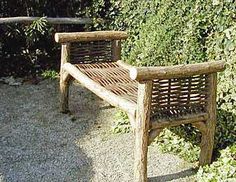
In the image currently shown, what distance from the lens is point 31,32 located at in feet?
18.9

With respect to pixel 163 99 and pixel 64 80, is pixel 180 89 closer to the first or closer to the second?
pixel 163 99

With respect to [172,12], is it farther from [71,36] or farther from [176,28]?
[71,36]

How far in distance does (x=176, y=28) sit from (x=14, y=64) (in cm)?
254

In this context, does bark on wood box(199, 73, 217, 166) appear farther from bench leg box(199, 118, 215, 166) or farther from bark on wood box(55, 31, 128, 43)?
bark on wood box(55, 31, 128, 43)

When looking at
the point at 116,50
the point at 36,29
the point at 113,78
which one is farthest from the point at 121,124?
the point at 36,29

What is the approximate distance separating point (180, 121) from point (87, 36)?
1.62 metres

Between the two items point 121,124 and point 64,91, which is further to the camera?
point 64,91

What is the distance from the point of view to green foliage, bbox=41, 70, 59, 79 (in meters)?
5.89

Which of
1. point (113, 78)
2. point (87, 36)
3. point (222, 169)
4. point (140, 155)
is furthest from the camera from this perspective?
point (87, 36)

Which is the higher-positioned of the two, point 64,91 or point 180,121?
point 180,121

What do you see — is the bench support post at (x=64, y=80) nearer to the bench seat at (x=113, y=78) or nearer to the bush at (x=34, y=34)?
the bench seat at (x=113, y=78)

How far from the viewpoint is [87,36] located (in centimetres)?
459

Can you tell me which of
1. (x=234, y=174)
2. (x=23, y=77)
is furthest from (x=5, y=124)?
(x=234, y=174)

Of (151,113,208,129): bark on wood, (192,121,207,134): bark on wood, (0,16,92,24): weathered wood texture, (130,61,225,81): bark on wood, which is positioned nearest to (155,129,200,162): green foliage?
(192,121,207,134): bark on wood
